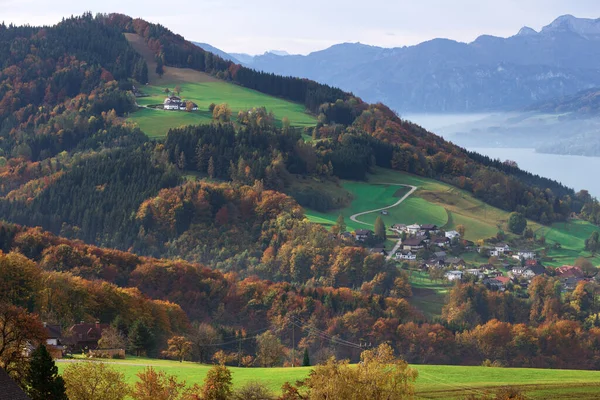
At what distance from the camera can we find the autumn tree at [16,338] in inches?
1610

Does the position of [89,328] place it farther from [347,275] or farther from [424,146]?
[424,146]

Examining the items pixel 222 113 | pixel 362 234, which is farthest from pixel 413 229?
pixel 222 113

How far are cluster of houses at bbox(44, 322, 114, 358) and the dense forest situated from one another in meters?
2.80

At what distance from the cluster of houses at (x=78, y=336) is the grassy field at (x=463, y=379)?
6091 mm

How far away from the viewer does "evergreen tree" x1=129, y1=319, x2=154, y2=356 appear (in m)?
71.3

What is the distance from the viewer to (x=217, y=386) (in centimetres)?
4388

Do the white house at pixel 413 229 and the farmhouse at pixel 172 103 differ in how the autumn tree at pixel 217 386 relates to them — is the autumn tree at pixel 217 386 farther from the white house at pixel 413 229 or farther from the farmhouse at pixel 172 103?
the farmhouse at pixel 172 103

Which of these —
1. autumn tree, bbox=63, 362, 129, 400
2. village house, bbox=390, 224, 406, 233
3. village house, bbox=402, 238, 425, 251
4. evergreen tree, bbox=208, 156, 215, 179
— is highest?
autumn tree, bbox=63, 362, 129, 400

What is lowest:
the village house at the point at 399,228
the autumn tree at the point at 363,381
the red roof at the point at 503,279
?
the red roof at the point at 503,279

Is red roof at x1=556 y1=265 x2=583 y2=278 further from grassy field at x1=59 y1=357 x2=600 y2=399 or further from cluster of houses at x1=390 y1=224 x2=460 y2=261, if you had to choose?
grassy field at x1=59 y1=357 x2=600 y2=399

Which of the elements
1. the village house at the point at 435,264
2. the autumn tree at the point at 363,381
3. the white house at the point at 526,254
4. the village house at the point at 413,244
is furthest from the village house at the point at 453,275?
the autumn tree at the point at 363,381

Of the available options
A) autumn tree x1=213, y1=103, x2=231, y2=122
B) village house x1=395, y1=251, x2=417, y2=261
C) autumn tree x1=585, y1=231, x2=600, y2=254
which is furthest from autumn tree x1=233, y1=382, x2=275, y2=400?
autumn tree x1=213, y1=103, x2=231, y2=122

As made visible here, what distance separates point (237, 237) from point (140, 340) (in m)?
61.6

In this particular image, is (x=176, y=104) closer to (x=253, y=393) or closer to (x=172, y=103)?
(x=172, y=103)
